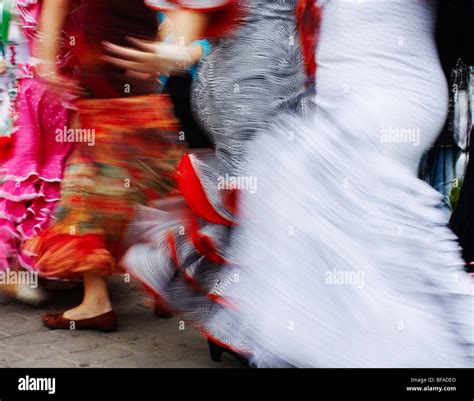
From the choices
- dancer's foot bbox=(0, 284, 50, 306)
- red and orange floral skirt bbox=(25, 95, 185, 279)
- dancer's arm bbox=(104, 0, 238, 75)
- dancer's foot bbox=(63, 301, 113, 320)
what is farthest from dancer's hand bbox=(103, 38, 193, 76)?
dancer's foot bbox=(0, 284, 50, 306)

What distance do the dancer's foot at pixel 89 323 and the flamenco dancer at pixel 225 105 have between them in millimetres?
478

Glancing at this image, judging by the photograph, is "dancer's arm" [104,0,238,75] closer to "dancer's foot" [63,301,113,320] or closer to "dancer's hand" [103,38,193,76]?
"dancer's hand" [103,38,193,76]

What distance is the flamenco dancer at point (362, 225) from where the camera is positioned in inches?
109

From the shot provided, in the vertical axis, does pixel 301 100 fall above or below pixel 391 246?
above

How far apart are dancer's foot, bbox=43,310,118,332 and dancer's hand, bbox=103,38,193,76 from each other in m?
1.08

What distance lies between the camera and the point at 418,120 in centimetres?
283

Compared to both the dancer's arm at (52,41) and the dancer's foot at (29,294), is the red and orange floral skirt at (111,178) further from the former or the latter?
the dancer's foot at (29,294)

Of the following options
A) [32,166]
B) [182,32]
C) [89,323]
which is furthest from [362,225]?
[32,166]

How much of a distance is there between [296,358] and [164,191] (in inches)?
44.7

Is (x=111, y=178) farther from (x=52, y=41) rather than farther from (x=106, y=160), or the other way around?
(x=52, y=41)

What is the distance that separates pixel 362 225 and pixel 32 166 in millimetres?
1984

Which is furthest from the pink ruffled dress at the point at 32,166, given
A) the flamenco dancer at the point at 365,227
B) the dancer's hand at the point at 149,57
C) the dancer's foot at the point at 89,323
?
the flamenco dancer at the point at 365,227
